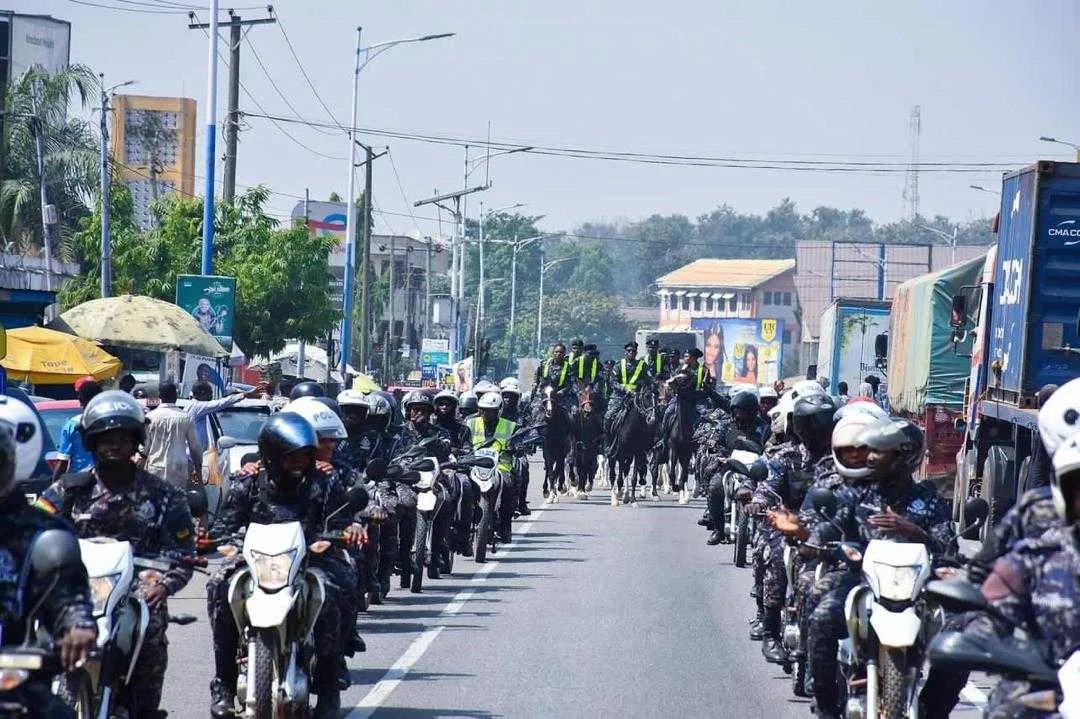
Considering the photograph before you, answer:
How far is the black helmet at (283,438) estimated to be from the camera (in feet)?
29.8

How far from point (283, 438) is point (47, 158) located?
52982 millimetres

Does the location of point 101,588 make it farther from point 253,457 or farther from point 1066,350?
point 1066,350

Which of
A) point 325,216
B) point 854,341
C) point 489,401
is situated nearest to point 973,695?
point 489,401

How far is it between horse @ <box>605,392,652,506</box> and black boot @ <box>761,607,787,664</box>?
1706cm

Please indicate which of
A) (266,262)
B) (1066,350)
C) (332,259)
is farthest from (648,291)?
(1066,350)

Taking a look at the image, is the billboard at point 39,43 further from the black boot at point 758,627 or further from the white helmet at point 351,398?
the black boot at point 758,627

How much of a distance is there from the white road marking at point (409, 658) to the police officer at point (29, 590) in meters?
4.44

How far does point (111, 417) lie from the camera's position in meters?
8.19

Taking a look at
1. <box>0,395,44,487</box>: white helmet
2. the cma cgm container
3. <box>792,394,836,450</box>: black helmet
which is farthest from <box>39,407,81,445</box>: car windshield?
the cma cgm container

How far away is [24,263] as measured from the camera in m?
48.6

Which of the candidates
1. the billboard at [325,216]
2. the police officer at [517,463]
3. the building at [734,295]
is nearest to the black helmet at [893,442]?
the police officer at [517,463]

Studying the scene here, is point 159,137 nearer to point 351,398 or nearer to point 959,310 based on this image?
point 959,310

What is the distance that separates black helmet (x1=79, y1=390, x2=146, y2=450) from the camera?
26.9 ft

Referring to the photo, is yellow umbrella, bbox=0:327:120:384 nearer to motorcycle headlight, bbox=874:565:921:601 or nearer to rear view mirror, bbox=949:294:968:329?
rear view mirror, bbox=949:294:968:329
